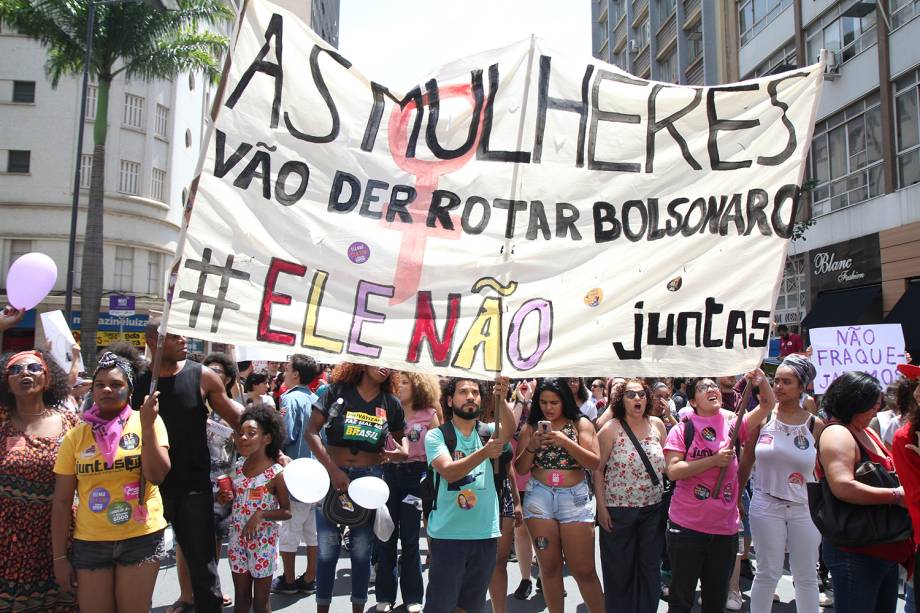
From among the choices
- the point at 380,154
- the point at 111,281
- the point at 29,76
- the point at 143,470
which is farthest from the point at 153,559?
the point at 29,76

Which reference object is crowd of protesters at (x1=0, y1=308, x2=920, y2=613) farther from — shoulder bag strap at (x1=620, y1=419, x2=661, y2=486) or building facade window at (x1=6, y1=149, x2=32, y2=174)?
building facade window at (x1=6, y1=149, x2=32, y2=174)

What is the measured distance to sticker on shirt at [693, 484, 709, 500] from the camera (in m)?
5.07

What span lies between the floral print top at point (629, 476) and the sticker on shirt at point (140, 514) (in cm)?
301

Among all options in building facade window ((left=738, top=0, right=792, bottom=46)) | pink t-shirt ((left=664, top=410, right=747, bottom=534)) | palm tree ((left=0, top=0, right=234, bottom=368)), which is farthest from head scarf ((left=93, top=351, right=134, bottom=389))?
building facade window ((left=738, top=0, right=792, bottom=46))

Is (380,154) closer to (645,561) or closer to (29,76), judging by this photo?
(645,561)

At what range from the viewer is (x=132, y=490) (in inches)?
159

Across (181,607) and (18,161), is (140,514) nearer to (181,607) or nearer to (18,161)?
(181,607)

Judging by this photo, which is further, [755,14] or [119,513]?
[755,14]

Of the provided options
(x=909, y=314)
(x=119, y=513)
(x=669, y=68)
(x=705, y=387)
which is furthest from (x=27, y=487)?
(x=669, y=68)

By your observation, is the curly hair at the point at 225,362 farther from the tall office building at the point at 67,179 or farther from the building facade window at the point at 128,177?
the building facade window at the point at 128,177

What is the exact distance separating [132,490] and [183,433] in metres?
0.57

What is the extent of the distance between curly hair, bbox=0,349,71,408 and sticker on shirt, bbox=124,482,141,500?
2.36 ft

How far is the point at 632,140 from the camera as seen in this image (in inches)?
161

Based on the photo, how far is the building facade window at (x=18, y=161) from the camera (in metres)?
32.0
